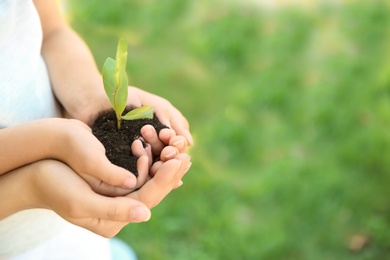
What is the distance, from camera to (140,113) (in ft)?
3.63

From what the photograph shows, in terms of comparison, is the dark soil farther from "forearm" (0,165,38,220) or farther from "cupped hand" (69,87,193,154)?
"forearm" (0,165,38,220)

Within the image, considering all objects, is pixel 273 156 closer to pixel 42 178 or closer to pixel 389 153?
pixel 389 153

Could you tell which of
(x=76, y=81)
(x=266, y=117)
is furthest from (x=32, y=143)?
(x=266, y=117)

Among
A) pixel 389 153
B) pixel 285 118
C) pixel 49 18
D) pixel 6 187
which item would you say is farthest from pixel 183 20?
pixel 6 187

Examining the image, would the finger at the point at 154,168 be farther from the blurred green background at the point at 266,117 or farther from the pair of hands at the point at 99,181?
the blurred green background at the point at 266,117

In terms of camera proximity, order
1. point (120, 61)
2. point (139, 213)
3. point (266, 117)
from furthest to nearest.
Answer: point (266, 117) < point (120, 61) < point (139, 213)

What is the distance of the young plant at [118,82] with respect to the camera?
3.50ft

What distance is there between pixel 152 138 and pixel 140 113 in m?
0.05

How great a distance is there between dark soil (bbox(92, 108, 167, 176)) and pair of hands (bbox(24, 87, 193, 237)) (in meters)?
0.02

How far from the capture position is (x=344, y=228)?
7.38ft

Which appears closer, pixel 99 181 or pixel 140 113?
pixel 99 181

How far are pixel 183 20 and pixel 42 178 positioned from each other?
2162 mm

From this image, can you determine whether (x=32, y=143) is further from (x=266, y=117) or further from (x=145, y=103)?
(x=266, y=117)

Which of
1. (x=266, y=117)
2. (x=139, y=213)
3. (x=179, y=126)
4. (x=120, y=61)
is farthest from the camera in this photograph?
(x=266, y=117)
